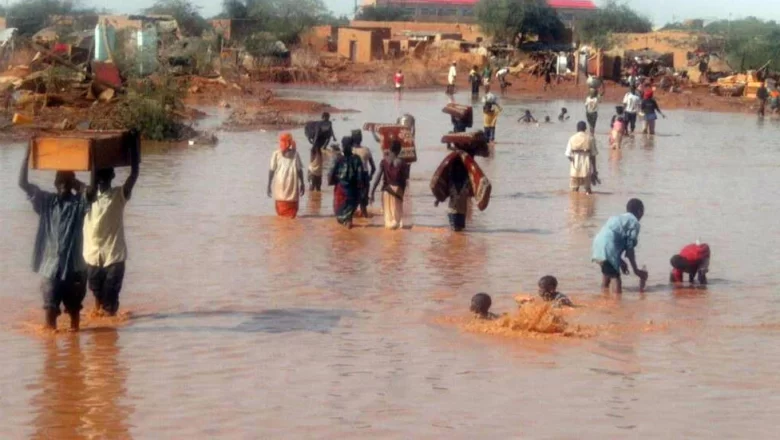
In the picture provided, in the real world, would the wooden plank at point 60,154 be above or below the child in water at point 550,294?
above

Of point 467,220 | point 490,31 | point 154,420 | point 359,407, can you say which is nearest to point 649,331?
point 359,407

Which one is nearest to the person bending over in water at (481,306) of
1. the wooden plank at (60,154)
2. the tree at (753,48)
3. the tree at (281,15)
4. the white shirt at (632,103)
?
the wooden plank at (60,154)

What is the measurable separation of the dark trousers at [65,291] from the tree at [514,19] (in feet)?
246

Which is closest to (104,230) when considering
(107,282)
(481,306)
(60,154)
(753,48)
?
(107,282)

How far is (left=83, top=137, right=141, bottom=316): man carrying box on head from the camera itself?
10203 millimetres

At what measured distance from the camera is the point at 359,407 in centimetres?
816

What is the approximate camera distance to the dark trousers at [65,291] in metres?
9.77

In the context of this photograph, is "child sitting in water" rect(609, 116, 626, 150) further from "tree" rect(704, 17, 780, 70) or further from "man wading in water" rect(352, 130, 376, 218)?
"tree" rect(704, 17, 780, 70)

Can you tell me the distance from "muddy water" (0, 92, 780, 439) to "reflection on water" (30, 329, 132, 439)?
0.02m

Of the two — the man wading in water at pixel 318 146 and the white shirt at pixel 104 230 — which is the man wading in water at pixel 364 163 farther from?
the white shirt at pixel 104 230

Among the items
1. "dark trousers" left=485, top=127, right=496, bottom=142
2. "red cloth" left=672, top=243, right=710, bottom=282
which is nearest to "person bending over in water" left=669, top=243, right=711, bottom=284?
"red cloth" left=672, top=243, right=710, bottom=282

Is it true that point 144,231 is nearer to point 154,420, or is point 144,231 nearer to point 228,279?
point 228,279

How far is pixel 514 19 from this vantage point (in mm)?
83875

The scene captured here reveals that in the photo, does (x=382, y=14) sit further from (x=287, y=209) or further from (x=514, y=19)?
(x=287, y=209)
